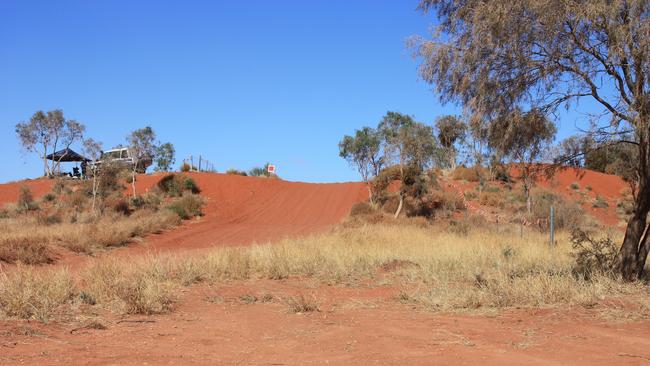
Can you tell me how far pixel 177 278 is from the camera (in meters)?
12.6

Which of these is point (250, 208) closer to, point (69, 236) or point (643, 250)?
point (69, 236)

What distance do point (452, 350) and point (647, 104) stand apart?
5842mm

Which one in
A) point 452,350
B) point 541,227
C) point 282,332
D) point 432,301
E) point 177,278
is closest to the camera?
point 452,350

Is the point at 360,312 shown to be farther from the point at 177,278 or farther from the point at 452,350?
the point at 177,278

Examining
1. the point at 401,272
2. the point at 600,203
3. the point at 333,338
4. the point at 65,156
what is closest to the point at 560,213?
the point at 600,203

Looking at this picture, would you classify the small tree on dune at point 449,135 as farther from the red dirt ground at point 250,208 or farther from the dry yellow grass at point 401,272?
the dry yellow grass at point 401,272

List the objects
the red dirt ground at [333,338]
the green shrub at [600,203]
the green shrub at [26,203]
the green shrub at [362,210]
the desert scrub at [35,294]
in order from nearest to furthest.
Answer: the red dirt ground at [333,338], the desert scrub at [35,294], the green shrub at [362,210], the green shrub at [26,203], the green shrub at [600,203]

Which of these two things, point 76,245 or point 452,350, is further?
point 76,245

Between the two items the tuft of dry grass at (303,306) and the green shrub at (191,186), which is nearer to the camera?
the tuft of dry grass at (303,306)

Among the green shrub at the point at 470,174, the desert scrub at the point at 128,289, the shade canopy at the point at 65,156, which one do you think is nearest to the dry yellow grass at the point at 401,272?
the desert scrub at the point at 128,289

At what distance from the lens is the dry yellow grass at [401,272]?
969 centimetres

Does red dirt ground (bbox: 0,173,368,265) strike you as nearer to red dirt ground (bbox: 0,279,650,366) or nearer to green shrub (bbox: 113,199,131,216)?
green shrub (bbox: 113,199,131,216)

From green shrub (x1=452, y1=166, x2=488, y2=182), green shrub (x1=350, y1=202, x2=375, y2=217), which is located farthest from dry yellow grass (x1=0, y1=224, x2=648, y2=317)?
green shrub (x1=452, y1=166, x2=488, y2=182)

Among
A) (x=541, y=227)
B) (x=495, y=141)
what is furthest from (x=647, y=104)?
(x=541, y=227)
